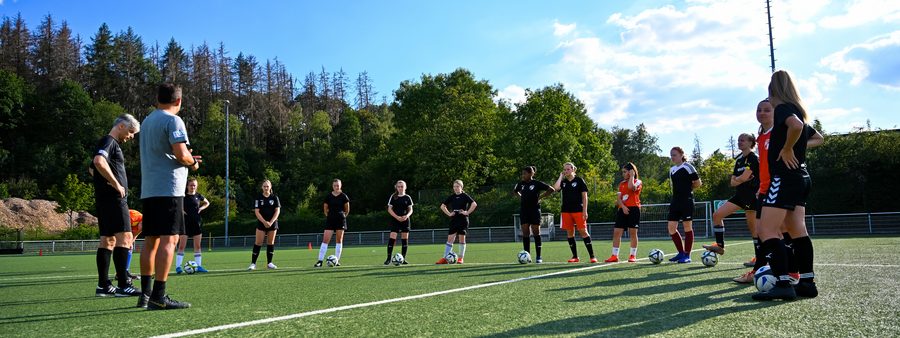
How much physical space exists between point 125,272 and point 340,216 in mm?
5767

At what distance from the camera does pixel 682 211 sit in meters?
9.46

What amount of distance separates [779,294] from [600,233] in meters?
25.6

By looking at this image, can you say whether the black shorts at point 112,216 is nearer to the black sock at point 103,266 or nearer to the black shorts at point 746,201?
the black sock at point 103,266

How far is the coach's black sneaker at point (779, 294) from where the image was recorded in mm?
4270

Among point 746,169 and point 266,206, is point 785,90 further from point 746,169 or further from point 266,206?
point 266,206

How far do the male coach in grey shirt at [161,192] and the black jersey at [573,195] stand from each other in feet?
23.7

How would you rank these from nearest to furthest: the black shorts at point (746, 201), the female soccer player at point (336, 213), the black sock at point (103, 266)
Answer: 1. the black sock at point (103, 266)
2. the black shorts at point (746, 201)
3. the female soccer player at point (336, 213)

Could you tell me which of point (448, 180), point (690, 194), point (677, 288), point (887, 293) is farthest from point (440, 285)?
point (448, 180)

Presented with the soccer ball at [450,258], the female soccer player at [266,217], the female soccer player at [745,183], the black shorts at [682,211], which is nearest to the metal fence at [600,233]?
the soccer ball at [450,258]

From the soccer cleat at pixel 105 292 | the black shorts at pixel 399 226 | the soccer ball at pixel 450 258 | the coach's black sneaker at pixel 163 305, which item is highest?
the black shorts at pixel 399 226

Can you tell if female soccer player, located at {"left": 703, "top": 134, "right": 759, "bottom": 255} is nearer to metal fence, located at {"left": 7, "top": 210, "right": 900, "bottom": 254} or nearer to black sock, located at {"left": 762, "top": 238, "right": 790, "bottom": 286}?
black sock, located at {"left": 762, "top": 238, "right": 790, "bottom": 286}

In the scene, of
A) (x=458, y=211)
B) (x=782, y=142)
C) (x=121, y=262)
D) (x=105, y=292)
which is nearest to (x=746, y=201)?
(x=782, y=142)

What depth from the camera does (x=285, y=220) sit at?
45.4 m

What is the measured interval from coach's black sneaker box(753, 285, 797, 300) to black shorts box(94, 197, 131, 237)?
6320 mm
